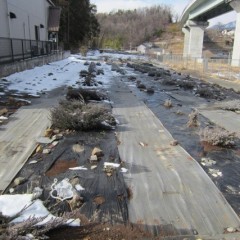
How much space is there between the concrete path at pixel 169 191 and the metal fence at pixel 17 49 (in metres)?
11.4

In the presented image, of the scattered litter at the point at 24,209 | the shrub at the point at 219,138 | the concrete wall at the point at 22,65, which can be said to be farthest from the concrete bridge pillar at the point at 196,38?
the scattered litter at the point at 24,209

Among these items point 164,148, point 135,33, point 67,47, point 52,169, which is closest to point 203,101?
point 164,148

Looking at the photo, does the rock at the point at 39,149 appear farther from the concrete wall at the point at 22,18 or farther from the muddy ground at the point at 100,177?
the concrete wall at the point at 22,18

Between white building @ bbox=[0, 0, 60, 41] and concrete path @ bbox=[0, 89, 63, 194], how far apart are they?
11413 millimetres

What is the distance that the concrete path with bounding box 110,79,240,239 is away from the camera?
3.63 metres

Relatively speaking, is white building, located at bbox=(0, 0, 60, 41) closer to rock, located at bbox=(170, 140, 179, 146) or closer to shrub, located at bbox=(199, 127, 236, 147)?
rock, located at bbox=(170, 140, 179, 146)

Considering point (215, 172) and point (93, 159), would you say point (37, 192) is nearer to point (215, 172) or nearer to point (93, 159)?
point (93, 159)

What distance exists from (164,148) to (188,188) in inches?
70.5

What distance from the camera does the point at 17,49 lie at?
60.7 feet

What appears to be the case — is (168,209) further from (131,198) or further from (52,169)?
(52,169)

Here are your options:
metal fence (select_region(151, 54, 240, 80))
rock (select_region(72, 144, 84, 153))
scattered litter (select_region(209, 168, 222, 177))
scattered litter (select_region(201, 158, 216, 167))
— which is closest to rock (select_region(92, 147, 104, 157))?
rock (select_region(72, 144, 84, 153))

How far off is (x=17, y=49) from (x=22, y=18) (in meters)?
6.22

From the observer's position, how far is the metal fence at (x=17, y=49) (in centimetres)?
1609

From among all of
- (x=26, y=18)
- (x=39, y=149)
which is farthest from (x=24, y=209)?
(x=26, y=18)
